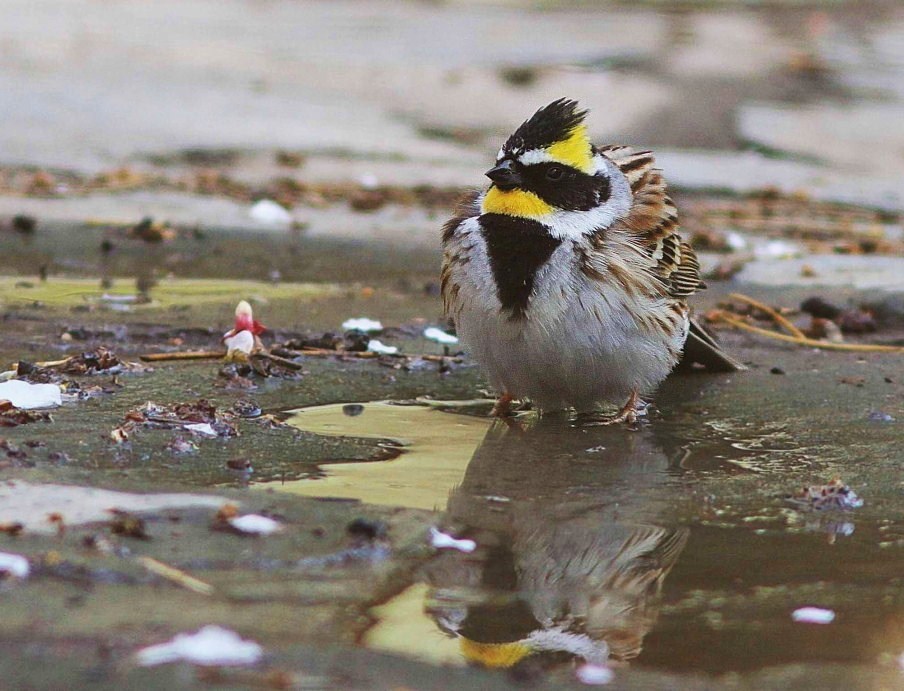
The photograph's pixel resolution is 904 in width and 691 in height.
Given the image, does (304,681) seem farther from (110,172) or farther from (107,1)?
(107,1)

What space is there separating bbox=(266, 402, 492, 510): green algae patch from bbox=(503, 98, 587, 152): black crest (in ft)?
3.56

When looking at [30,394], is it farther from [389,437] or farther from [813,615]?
[813,615]

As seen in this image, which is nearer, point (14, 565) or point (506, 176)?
point (14, 565)

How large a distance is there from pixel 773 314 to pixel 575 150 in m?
2.41

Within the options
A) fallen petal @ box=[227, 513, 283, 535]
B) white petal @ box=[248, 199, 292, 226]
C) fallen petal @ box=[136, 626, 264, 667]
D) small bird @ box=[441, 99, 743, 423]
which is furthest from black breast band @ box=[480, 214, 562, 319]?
white petal @ box=[248, 199, 292, 226]

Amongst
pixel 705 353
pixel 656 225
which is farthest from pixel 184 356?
pixel 705 353

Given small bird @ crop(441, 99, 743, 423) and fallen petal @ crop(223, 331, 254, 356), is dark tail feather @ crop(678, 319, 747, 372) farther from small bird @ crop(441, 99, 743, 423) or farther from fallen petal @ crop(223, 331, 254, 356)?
fallen petal @ crop(223, 331, 254, 356)

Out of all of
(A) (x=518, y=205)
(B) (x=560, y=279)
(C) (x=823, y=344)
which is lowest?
(C) (x=823, y=344)

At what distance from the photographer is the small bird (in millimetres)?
5676

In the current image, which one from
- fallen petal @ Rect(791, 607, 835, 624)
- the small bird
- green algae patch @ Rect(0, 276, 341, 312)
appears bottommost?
green algae patch @ Rect(0, 276, 341, 312)

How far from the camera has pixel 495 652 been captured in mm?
3303

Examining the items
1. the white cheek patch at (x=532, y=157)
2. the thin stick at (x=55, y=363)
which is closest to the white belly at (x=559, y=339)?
the white cheek patch at (x=532, y=157)

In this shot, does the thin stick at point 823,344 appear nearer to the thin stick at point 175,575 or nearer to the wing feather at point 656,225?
the wing feather at point 656,225

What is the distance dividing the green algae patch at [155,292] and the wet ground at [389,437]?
0.11 feet
